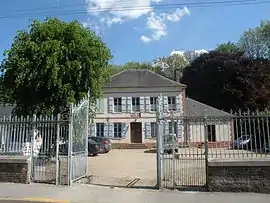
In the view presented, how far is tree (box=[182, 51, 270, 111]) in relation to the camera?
40.2 meters

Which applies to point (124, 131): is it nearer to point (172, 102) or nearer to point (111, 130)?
point (111, 130)

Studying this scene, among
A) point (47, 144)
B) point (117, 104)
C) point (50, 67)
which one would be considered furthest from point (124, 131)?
point (47, 144)

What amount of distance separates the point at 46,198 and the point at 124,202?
2.32 metres

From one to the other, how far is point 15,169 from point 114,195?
403cm

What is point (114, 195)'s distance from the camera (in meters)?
10.1

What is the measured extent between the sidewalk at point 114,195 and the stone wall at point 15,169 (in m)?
0.53

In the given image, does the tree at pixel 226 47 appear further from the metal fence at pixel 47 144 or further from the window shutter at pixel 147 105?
the metal fence at pixel 47 144

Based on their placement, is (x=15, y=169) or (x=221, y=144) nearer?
(x=221, y=144)

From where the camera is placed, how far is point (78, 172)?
12.5 m

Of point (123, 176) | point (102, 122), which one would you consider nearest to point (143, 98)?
point (102, 122)

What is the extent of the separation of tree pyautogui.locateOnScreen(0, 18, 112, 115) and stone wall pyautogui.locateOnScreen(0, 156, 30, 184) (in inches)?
162

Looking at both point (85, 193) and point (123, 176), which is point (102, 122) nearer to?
point (123, 176)

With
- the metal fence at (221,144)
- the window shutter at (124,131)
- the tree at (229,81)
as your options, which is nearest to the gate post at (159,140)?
the metal fence at (221,144)

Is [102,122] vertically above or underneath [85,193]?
above
